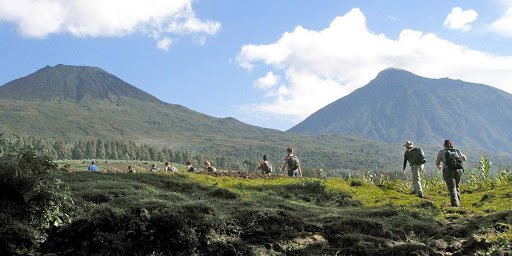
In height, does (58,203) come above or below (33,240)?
above

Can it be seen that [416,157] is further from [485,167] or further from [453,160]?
[485,167]

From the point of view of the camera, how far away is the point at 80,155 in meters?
144

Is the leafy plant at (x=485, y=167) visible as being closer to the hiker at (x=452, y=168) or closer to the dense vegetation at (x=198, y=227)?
the hiker at (x=452, y=168)

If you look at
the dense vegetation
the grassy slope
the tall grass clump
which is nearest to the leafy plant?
the grassy slope

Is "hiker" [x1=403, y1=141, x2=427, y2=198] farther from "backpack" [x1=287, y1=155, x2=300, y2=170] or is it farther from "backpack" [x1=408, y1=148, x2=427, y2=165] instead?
"backpack" [x1=287, y1=155, x2=300, y2=170]

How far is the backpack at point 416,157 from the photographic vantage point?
1781cm

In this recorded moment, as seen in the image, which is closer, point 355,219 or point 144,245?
point 144,245

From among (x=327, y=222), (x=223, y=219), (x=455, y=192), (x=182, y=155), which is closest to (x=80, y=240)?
(x=223, y=219)

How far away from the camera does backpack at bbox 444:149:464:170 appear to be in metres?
15.9

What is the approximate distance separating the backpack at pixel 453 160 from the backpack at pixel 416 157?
71.4 inches

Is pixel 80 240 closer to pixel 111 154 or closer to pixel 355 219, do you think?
pixel 355 219

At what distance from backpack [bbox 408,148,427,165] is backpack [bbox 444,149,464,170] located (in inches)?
71.4

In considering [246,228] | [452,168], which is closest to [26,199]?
[246,228]

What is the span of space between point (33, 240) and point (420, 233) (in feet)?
25.8
